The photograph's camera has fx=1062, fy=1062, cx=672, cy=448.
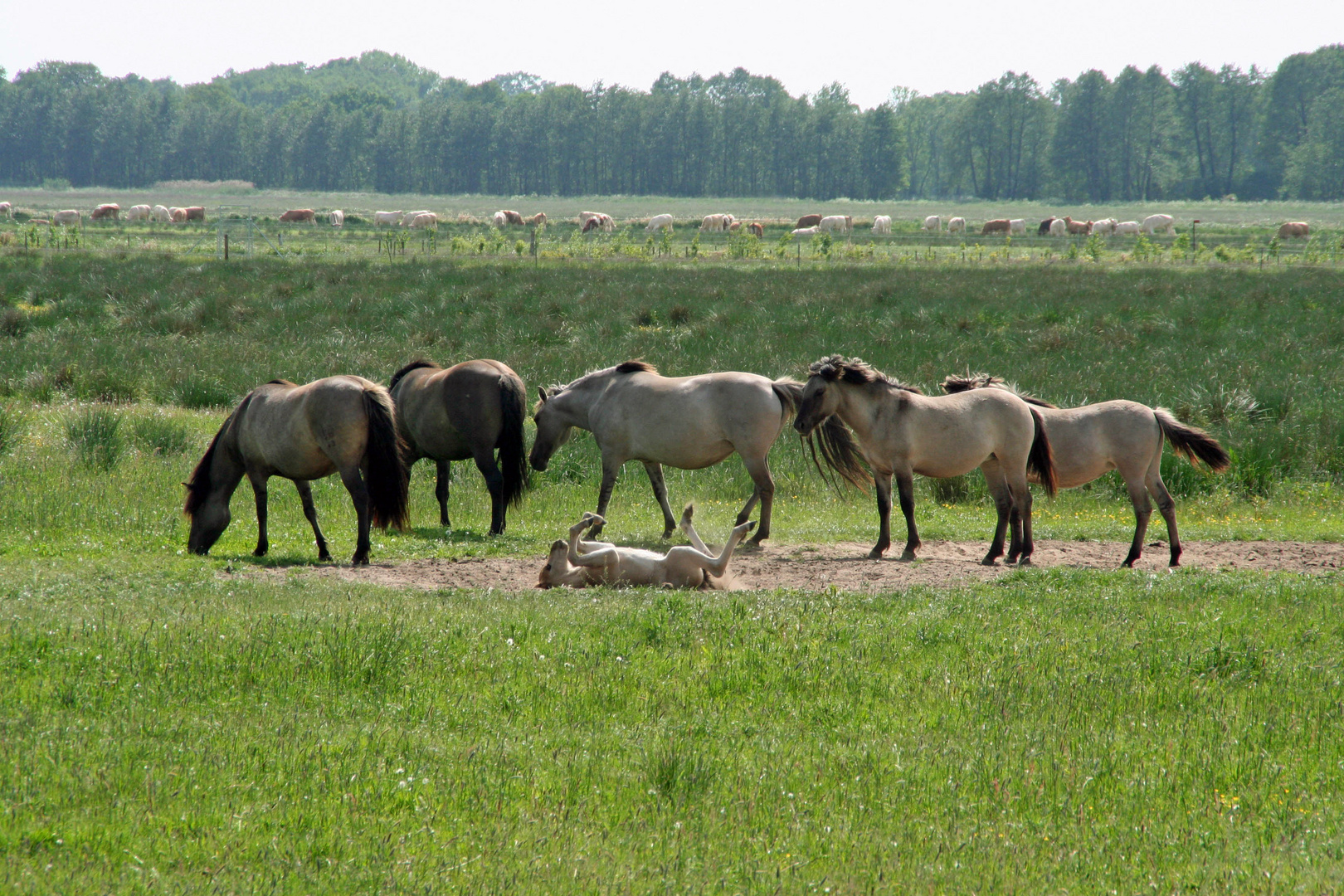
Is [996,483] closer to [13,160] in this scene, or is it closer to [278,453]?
[278,453]

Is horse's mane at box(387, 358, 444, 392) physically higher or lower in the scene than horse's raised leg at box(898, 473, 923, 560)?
higher

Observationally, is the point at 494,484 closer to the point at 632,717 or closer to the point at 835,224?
the point at 632,717

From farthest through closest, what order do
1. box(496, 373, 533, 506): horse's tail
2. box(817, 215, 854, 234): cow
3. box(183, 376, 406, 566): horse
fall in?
box(817, 215, 854, 234): cow
box(496, 373, 533, 506): horse's tail
box(183, 376, 406, 566): horse

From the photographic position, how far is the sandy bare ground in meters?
9.77

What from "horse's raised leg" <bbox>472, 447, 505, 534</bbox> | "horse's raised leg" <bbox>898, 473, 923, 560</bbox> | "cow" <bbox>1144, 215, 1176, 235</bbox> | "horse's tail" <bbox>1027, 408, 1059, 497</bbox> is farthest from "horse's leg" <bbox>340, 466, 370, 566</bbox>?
"cow" <bbox>1144, 215, 1176, 235</bbox>

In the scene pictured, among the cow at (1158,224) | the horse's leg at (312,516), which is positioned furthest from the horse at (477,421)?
the cow at (1158,224)

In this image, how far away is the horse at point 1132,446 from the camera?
11.2 meters

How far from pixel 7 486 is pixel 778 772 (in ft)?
36.7

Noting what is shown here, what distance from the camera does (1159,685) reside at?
6480 millimetres

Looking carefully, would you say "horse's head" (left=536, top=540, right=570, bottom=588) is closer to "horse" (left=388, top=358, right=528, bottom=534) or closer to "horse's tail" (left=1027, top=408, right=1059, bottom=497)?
"horse" (left=388, top=358, right=528, bottom=534)

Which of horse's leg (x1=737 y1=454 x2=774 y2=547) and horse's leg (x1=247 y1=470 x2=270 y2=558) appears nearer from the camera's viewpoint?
horse's leg (x1=247 y1=470 x2=270 y2=558)

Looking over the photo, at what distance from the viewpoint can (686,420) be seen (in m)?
12.4

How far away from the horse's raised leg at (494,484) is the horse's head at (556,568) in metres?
3.08

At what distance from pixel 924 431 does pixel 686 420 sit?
108 inches
